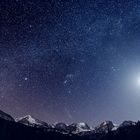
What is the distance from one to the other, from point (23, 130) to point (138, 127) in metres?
72.4

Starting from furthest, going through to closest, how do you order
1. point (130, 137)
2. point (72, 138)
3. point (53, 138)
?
point (72, 138) < point (53, 138) < point (130, 137)

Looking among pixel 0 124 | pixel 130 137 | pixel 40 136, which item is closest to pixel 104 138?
pixel 130 137

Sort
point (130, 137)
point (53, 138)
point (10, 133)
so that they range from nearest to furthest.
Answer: point (10, 133), point (130, 137), point (53, 138)

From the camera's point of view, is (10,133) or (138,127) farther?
(138,127)

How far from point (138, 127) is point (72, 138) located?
156 feet

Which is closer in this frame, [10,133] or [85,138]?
[10,133]

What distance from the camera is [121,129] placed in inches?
6644

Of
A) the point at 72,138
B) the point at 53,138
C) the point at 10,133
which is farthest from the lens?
the point at 72,138

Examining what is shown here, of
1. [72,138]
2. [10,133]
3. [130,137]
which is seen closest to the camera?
[10,133]

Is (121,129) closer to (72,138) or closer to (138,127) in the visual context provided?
(138,127)

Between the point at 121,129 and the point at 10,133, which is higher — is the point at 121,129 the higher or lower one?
the higher one

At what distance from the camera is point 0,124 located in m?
138

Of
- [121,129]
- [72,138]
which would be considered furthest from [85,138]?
[121,129]

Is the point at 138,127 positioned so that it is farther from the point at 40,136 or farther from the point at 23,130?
the point at 23,130
